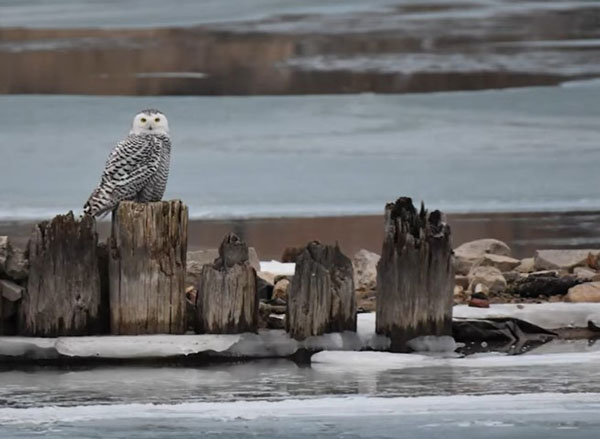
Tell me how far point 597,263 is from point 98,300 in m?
2.51

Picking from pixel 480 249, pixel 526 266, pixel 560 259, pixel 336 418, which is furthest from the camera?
pixel 480 249

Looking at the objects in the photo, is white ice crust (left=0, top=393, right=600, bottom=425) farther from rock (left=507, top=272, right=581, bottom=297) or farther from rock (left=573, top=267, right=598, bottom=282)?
rock (left=573, top=267, right=598, bottom=282)

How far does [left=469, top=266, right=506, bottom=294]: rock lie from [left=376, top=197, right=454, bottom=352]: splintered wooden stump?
866 millimetres

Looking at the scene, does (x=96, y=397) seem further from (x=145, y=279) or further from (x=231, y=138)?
(x=231, y=138)

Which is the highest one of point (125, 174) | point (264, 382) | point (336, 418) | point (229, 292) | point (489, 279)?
point (125, 174)

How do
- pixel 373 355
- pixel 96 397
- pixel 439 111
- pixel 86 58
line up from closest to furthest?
1. pixel 96 397
2. pixel 373 355
3. pixel 439 111
4. pixel 86 58

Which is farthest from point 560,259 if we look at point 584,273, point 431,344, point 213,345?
point 213,345

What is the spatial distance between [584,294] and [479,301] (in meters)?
0.48

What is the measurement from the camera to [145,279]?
6.72 m

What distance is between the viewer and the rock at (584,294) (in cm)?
736

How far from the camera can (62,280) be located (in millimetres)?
6680

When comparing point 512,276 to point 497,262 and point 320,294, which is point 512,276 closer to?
point 497,262

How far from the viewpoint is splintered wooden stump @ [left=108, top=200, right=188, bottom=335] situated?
671 centimetres

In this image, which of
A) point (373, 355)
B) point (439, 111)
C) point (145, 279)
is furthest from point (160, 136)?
point (439, 111)
